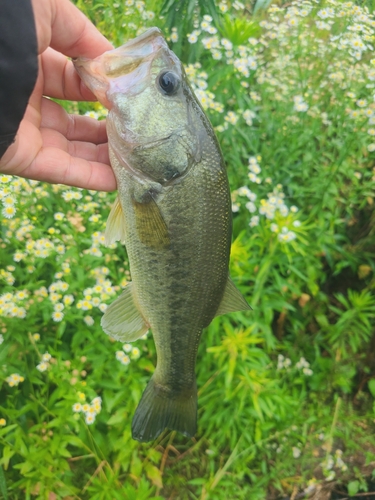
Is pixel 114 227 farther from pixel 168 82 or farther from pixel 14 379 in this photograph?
pixel 14 379

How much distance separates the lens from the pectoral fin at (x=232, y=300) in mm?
1767

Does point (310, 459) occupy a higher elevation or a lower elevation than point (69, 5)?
lower

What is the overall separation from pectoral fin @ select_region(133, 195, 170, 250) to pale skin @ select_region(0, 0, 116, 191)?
380mm

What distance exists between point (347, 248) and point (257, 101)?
136 centimetres

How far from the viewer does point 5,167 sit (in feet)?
5.50

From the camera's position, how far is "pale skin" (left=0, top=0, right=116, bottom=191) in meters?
1.57

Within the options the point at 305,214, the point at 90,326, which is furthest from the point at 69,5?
the point at 305,214

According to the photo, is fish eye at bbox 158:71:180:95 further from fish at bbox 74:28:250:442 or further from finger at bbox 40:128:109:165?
finger at bbox 40:128:109:165

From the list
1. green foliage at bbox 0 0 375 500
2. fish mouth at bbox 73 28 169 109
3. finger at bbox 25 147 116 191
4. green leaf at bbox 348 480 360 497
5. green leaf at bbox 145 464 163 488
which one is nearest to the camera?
fish mouth at bbox 73 28 169 109

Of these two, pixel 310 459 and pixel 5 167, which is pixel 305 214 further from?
pixel 5 167

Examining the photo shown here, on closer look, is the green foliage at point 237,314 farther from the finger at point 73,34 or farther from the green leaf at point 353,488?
the finger at point 73,34

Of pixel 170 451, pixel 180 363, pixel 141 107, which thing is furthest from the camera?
pixel 170 451

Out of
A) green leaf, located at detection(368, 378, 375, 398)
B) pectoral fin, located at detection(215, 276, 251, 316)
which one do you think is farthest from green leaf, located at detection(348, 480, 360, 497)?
pectoral fin, located at detection(215, 276, 251, 316)

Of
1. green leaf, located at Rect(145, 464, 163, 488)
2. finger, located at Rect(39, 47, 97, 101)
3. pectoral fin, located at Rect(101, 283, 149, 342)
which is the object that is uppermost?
finger, located at Rect(39, 47, 97, 101)
